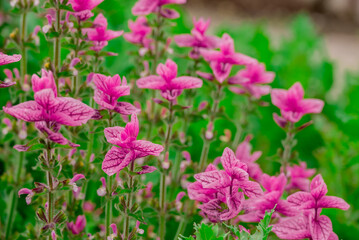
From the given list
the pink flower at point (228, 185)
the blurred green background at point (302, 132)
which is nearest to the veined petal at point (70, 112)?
the pink flower at point (228, 185)

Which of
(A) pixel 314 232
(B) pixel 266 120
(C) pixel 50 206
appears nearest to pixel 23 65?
(C) pixel 50 206

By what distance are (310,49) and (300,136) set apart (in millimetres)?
803

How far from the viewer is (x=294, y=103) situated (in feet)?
2.80

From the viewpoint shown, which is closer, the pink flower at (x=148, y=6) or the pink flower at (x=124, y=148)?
the pink flower at (x=124, y=148)

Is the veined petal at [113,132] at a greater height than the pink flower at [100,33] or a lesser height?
lesser

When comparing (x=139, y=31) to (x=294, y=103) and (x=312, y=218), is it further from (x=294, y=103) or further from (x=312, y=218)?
(x=312, y=218)

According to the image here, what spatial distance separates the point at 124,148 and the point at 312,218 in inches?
10.6

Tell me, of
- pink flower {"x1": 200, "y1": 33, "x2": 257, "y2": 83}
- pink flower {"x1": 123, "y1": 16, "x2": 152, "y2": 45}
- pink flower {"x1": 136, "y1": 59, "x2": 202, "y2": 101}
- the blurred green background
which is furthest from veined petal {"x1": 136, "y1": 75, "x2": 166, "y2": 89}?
the blurred green background

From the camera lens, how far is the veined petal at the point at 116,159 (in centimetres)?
60

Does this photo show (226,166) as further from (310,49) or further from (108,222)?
(310,49)

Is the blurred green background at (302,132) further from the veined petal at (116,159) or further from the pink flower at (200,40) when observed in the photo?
the veined petal at (116,159)

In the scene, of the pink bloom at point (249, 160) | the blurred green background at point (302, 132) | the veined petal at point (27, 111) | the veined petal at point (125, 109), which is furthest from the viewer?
the blurred green background at point (302, 132)

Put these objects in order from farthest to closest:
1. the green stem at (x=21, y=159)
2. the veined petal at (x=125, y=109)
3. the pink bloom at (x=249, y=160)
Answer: the green stem at (x=21, y=159)
the pink bloom at (x=249, y=160)
the veined petal at (x=125, y=109)

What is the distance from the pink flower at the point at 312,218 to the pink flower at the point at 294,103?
184mm
